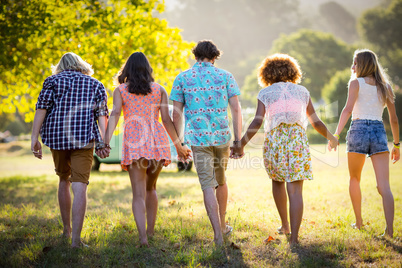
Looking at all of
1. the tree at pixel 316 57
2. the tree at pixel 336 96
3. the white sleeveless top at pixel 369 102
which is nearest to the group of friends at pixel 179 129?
the white sleeveless top at pixel 369 102

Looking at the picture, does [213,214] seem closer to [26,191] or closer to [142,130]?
[142,130]

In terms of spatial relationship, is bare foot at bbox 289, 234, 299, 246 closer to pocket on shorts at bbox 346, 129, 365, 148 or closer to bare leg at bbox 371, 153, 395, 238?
bare leg at bbox 371, 153, 395, 238

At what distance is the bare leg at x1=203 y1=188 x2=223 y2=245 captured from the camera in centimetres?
391

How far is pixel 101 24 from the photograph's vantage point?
344 inches

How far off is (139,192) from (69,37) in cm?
556

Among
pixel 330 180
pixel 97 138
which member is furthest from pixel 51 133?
pixel 330 180

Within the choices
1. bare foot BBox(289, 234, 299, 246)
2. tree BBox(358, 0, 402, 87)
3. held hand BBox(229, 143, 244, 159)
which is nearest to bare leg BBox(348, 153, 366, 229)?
bare foot BBox(289, 234, 299, 246)

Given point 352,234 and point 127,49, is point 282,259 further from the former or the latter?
point 127,49

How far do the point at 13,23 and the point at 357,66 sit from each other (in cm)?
739

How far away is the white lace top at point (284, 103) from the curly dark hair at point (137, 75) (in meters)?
1.32

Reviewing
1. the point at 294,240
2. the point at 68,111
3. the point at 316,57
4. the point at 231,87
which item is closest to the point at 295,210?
the point at 294,240

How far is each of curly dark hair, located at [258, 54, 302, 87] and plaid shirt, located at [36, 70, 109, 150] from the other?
199 cm

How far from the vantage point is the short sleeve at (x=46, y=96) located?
158 inches

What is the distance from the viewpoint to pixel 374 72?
14.8 feet
